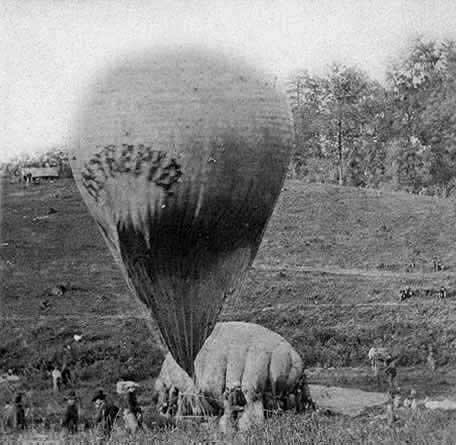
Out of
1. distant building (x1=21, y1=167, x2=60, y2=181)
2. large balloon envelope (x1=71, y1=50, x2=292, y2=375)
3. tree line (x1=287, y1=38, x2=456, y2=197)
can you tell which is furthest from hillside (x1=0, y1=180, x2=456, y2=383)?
large balloon envelope (x1=71, y1=50, x2=292, y2=375)

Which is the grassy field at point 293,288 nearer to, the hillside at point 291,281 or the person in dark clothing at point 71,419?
the hillside at point 291,281

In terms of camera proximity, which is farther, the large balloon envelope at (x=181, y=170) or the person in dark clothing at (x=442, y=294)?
the person in dark clothing at (x=442, y=294)

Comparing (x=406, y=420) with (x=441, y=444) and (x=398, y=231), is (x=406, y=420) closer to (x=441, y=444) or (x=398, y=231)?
(x=441, y=444)

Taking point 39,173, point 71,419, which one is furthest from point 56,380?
point 39,173

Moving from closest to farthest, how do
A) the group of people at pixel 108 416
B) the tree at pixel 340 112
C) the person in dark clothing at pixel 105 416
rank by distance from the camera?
1. the group of people at pixel 108 416
2. the person in dark clothing at pixel 105 416
3. the tree at pixel 340 112

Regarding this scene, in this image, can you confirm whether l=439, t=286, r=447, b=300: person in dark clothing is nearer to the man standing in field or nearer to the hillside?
the hillside

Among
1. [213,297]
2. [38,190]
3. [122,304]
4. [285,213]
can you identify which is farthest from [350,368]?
[213,297]

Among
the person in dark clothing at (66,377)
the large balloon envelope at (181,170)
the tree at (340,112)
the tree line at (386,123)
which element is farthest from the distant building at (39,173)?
the large balloon envelope at (181,170)

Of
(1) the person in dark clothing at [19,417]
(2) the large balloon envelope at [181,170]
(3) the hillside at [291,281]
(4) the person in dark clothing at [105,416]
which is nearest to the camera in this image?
(2) the large balloon envelope at [181,170]
